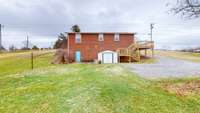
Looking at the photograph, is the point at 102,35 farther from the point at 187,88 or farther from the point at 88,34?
the point at 187,88

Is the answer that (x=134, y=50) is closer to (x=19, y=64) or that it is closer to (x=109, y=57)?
(x=109, y=57)

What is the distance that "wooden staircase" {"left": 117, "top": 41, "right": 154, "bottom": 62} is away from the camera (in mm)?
35188

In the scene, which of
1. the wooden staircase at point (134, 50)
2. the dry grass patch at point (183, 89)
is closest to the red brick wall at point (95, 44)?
the wooden staircase at point (134, 50)

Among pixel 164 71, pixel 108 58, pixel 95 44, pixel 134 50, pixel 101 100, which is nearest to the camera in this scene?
pixel 101 100

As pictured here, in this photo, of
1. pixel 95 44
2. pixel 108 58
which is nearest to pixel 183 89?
pixel 108 58

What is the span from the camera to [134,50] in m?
36.0

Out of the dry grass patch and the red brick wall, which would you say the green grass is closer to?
the red brick wall

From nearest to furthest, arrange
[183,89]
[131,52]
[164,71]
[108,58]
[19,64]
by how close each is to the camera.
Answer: [183,89], [164,71], [19,64], [108,58], [131,52]

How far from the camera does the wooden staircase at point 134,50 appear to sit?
35.2 m

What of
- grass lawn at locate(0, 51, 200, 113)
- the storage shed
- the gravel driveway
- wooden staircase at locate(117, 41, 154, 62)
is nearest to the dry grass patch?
grass lawn at locate(0, 51, 200, 113)

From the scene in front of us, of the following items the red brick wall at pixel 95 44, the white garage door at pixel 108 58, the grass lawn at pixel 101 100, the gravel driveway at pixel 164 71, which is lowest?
the grass lawn at pixel 101 100

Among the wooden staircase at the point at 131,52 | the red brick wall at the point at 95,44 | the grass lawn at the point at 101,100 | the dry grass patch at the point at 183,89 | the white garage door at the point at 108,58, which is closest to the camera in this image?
the grass lawn at the point at 101,100

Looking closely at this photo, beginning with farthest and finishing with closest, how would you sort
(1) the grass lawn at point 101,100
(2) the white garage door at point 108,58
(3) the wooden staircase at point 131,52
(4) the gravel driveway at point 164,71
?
(3) the wooden staircase at point 131,52
(2) the white garage door at point 108,58
(4) the gravel driveway at point 164,71
(1) the grass lawn at point 101,100

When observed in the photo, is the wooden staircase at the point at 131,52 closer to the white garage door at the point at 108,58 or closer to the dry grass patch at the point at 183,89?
the white garage door at the point at 108,58
